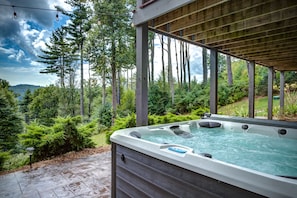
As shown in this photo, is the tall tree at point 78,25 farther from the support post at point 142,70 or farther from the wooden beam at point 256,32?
the support post at point 142,70

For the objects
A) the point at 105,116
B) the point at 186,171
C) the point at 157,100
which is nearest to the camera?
the point at 186,171

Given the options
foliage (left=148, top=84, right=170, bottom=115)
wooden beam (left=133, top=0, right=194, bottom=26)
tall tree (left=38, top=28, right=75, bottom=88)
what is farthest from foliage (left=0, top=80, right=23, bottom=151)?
foliage (left=148, top=84, right=170, bottom=115)

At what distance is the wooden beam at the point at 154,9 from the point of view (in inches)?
82.3

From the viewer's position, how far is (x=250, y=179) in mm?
912

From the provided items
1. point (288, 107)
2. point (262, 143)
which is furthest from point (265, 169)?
point (288, 107)

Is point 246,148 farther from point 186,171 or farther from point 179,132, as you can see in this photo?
point 186,171

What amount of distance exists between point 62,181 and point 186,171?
2197 millimetres

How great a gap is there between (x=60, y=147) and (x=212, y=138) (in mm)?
3048

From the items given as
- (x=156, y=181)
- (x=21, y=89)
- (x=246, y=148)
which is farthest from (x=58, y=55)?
(x=156, y=181)

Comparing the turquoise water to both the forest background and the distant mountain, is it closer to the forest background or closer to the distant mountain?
the forest background

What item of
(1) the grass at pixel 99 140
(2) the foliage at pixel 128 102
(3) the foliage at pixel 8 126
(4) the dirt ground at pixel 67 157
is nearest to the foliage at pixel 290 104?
(2) the foliage at pixel 128 102

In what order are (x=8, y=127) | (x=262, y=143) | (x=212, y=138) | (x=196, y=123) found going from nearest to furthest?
(x=262, y=143), (x=212, y=138), (x=196, y=123), (x=8, y=127)

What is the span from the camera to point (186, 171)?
118 cm

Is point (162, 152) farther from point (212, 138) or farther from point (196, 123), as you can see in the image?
point (196, 123)
